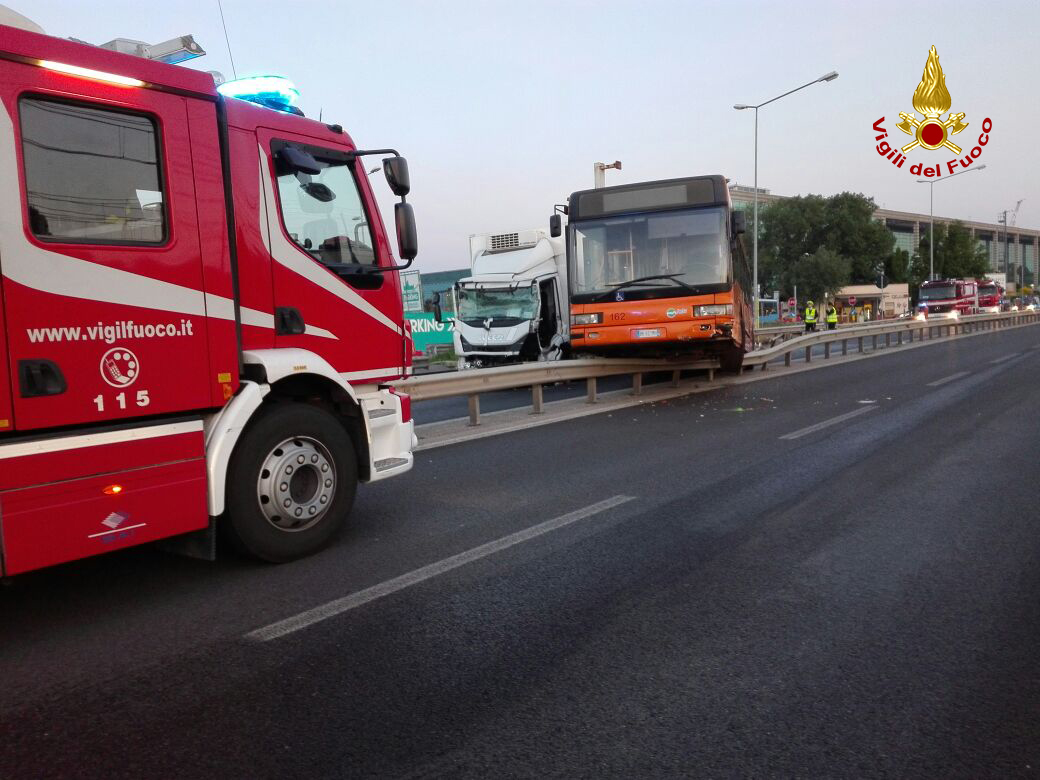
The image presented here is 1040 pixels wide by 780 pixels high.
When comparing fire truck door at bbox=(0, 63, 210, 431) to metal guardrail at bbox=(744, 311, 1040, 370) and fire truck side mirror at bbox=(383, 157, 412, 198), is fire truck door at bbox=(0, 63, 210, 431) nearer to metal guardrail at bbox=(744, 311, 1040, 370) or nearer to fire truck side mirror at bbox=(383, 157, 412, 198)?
fire truck side mirror at bbox=(383, 157, 412, 198)

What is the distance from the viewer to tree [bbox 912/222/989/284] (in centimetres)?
8456

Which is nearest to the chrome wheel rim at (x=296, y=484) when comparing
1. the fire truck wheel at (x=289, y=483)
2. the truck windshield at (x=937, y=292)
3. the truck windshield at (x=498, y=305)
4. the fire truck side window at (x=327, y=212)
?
the fire truck wheel at (x=289, y=483)

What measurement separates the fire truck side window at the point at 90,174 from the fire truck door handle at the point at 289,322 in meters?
0.87

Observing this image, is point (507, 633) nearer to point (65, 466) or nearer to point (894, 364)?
point (65, 466)

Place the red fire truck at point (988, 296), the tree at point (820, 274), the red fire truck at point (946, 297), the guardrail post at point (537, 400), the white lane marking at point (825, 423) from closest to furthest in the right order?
the white lane marking at point (825, 423)
the guardrail post at point (537, 400)
the red fire truck at point (946, 297)
the red fire truck at point (988, 296)
the tree at point (820, 274)

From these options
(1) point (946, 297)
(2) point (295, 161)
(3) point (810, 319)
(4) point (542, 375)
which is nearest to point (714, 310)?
(4) point (542, 375)

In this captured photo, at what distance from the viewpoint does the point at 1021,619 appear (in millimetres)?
3918

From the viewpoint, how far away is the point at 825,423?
10.3 metres

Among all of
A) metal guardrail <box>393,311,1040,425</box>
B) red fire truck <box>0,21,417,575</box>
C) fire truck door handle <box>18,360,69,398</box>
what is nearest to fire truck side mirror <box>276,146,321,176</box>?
red fire truck <box>0,21,417,575</box>

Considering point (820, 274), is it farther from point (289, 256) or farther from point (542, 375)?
point (289, 256)

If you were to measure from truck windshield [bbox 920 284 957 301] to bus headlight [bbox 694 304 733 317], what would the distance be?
41872 mm

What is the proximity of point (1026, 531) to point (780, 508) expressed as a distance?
1561 millimetres

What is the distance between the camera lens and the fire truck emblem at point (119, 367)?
4004 millimetres

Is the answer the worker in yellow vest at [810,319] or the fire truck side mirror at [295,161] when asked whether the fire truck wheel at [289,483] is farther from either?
the worker in yellow vest at [810,319]
